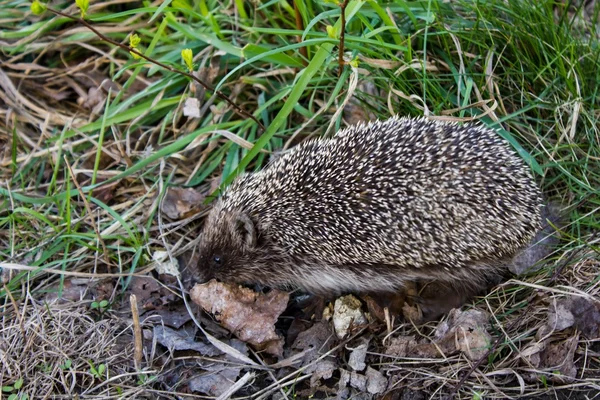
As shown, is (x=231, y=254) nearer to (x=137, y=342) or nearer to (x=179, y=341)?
(x=179, y=341)

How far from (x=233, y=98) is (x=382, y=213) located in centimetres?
216

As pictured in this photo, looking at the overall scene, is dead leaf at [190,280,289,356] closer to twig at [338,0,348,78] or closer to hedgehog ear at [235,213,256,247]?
hedgehog ear at [235,213,256,247]

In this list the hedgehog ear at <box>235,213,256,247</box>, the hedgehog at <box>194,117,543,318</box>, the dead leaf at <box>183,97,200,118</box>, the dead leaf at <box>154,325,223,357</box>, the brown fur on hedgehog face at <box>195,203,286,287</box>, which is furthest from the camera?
the dead leaf at <box>183,97,200,118</box>

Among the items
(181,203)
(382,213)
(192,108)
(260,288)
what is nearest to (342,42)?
(382,213)

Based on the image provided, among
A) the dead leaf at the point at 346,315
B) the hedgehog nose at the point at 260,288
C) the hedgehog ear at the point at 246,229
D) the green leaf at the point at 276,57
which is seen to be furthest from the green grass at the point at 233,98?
the dead leaf at the point at 346,315

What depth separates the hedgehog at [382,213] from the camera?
4.61 metres

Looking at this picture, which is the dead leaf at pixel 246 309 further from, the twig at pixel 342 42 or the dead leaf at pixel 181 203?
the twig at pixel 342 42

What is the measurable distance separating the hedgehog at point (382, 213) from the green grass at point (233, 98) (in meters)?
0.50

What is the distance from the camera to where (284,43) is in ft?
19.5

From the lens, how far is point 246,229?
5215 mm

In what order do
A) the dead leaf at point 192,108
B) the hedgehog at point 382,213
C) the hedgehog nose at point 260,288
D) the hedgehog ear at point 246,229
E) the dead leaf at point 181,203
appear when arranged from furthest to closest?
the dead leaf at point 192,108
the dead leaf at point 181,203
the hedgehog nose at point 260,288
the hedgehog ear at point 246,229
the hedgehog at point 382,213

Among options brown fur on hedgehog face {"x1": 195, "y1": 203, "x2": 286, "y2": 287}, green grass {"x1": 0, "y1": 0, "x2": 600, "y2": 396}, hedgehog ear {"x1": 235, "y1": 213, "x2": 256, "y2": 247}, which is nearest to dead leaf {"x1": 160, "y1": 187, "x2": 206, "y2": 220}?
green grass {"x1": 0, "y1": 0, "x2": 600, "y2": 396}

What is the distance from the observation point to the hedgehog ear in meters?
5.14

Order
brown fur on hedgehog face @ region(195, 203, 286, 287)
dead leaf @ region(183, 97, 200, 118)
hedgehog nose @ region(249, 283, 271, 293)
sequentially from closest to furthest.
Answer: brown fur on hedgehog face @ region(195, 203, 286, 287), hedgehog nose @ region(249, 283, 271, 293), dead leaf @ region(183, 97, 200, 118)
